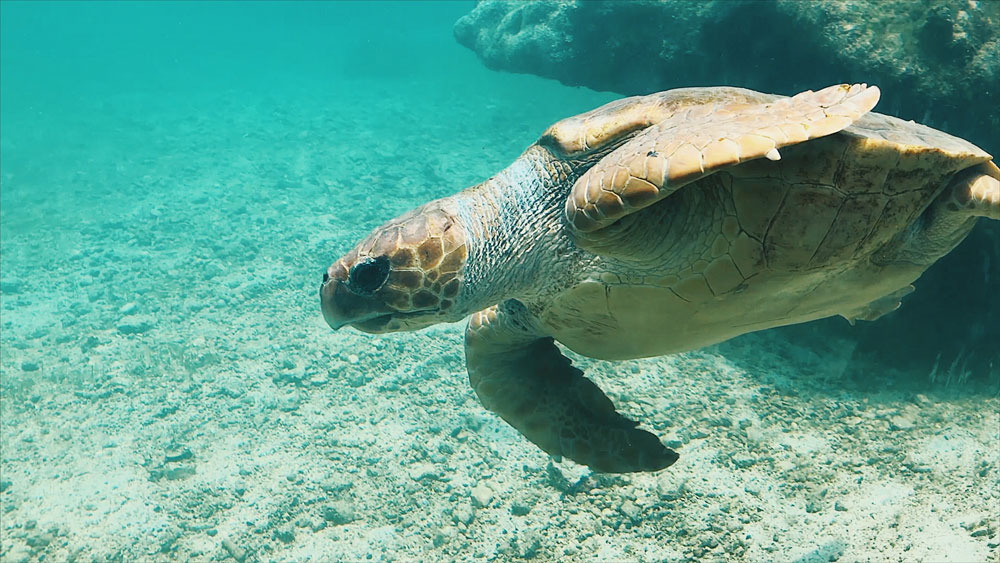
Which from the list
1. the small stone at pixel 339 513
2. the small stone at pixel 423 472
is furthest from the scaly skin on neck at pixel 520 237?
the small stone at pixel 339 513

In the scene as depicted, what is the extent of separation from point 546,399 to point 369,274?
4.43ft

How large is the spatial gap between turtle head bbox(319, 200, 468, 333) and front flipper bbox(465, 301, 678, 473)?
68 cm

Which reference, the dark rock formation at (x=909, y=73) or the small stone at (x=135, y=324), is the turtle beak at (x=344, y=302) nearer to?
the dark rock formation at (x=909, y=73)

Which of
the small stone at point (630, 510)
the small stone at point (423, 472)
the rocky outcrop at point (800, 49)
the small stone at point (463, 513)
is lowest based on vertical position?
the small stone at point (423, 472)

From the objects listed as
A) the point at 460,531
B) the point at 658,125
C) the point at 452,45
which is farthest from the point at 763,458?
the point at 452,45

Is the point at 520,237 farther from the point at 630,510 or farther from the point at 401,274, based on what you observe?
the point at 630,510

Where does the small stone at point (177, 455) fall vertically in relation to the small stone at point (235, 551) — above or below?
below

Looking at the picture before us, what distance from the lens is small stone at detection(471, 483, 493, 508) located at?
358 cm

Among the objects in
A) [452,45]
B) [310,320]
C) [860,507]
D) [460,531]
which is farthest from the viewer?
[452,45]

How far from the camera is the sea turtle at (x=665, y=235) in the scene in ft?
6.06

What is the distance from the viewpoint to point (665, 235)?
2.08m

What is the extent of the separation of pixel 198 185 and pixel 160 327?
7022 mm

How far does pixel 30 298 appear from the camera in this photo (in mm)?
8094

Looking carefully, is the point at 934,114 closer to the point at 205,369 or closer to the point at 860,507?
the point at 860,507
